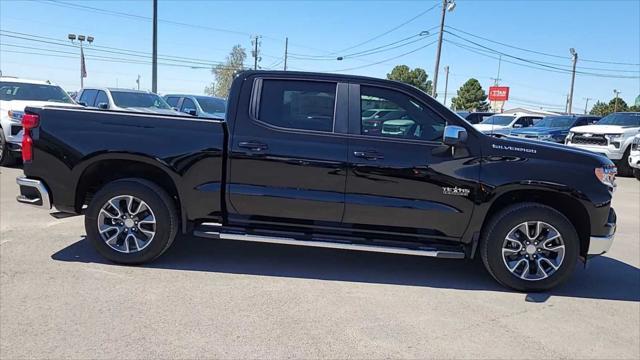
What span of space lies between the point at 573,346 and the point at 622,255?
10.1 ft

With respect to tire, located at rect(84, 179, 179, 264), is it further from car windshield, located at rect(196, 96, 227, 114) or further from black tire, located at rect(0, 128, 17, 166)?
car windshield, located at rect(196, 96, 227, 114)

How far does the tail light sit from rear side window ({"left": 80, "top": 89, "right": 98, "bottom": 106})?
907 centimetres

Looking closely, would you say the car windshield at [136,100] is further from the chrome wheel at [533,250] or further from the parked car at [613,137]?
the parked car at [613,137]

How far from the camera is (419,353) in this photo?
3375 millimetres

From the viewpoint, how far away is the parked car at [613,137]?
14.4 meters

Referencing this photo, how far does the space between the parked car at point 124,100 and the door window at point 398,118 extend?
8.64 meters

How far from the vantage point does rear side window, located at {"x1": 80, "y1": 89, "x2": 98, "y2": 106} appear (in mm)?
13195

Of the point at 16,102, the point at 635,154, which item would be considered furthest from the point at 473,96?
the point at 16,102

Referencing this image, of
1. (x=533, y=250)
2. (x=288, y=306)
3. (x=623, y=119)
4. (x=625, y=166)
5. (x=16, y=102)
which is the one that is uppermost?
(x=623, y=119)

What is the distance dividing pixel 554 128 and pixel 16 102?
1760 centimetres

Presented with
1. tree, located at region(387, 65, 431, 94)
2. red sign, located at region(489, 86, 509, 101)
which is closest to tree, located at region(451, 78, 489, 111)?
tree, located at region(387, 65, 431, 94)

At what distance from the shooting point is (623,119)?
1562 centimetres

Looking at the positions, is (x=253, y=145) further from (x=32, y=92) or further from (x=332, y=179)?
(x=32, y=92)

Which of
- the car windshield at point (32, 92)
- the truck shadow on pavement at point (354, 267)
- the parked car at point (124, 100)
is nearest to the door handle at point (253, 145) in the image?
the truck shadow on pavement at point (354, 267)
